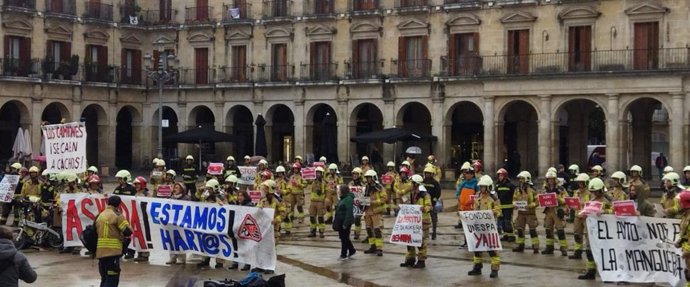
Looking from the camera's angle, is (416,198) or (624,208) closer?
(624,208)

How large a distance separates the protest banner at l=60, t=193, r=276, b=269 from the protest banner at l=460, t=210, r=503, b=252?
3.84m

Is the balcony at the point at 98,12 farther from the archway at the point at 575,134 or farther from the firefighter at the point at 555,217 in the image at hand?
the firefighter at the point at 555,217

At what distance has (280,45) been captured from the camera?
5550 centimetres

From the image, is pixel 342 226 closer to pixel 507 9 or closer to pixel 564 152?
pixel 507 9

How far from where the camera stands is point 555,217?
76.0 ft

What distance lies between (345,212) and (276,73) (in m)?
33.7

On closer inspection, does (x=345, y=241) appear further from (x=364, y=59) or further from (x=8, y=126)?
(x=8, y=126)

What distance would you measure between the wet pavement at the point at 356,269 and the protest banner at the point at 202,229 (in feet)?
1.56

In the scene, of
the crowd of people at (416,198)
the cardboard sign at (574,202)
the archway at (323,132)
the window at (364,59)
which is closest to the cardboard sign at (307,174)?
the crowd of people at (416,198)

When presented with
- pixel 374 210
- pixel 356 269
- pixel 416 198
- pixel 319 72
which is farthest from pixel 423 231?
pixel 319 72

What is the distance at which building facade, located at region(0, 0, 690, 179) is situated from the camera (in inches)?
1790

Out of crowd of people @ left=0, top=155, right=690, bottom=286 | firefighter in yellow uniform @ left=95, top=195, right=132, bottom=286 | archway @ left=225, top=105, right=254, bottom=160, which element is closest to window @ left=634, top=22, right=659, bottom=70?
crowd of people @ left=0, top=155, right=690, bottom=286

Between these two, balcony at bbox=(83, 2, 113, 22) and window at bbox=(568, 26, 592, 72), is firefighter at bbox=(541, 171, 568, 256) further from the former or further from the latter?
balcony at bbox=(83, 2, 113, 22)

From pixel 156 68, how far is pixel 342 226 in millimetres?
38738
